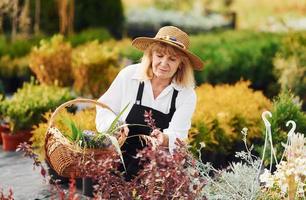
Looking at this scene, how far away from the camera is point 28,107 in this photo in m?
7.28

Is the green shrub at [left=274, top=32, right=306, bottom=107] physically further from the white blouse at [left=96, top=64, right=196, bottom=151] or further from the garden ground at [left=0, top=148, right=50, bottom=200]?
the white blouse at [left=96, top=64, right=196, bottom=151]

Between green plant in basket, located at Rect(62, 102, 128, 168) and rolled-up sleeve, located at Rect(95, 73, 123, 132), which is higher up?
rolled-up sleeve, located at Rect(95, 73, 123, 132)

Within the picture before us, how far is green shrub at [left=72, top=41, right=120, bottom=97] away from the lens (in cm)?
919

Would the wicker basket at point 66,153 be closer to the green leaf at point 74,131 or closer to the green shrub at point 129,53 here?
the green leaf at point 74,131

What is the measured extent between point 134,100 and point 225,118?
1.81 metres

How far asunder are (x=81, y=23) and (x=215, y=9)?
263 inches

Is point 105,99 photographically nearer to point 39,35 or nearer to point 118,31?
point 39,35

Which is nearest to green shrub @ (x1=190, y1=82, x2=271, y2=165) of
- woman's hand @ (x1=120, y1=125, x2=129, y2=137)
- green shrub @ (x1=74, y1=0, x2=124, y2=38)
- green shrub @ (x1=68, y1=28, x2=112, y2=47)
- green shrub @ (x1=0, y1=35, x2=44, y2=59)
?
woman's hand @ (x1=120, y1=125, x2=129, y2=137)

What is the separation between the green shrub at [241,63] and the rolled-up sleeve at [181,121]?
4.47 meters

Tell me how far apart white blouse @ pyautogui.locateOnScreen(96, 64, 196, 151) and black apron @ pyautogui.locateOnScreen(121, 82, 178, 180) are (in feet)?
0.09

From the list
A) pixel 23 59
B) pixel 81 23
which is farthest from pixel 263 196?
pixel 81 23

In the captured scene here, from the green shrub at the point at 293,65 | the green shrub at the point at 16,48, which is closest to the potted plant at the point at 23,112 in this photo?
the green shrub at the point at 293,65

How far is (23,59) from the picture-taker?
10883 mm

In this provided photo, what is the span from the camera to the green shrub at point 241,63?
9945 millimetres
